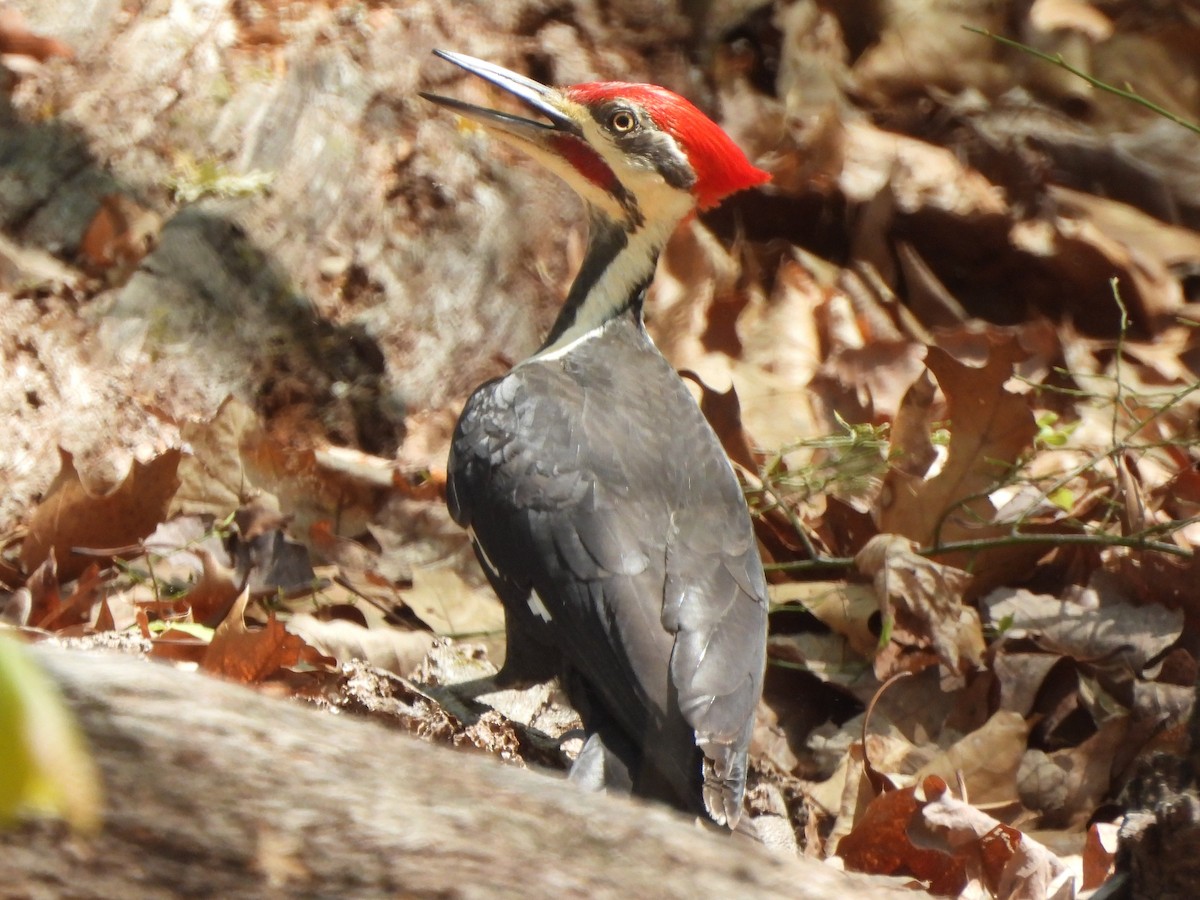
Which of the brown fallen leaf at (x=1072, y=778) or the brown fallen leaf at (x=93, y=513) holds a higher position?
the brown fallen leaf at (x=93, y=513)

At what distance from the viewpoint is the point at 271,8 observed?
5.05m

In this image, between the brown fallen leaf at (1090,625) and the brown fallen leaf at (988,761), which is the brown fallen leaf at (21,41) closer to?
the brown fallen leaf at (1090,625)

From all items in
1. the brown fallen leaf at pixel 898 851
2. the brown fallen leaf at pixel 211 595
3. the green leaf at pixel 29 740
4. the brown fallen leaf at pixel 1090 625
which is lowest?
the brown fallen leaf at pixel 898 851

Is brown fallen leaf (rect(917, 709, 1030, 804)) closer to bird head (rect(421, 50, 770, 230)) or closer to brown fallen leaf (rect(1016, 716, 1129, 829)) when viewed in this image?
brown fallen leaf (rect(1016, 716, 1129, 829))

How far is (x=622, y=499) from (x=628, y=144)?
1.20m

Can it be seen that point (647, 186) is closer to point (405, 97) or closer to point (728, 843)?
point (405, 97)

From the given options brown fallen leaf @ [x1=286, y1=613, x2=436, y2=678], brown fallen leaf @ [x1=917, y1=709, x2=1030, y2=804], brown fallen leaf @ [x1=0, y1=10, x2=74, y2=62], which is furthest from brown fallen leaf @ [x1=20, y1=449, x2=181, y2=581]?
brown fallen leaf @ [x1=917, y1=709, x2=1030, y2=804]

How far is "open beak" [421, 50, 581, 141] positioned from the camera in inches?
155

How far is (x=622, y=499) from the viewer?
Answer: 3.28 m

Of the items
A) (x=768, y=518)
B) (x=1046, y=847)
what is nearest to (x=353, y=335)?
(x=768, y=518)

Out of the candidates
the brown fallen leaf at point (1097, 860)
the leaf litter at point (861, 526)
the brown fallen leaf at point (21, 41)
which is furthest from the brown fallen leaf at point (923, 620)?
the brown fallen leaf at point (21, 41)

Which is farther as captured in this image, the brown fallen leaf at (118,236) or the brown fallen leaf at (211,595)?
the brown fallen leaf at (118,236)

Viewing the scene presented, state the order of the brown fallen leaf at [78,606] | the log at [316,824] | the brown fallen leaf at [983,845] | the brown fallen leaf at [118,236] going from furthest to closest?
the brown fallen leaf at [118,236], the brown fallen leaf at [78,606], the brown fallen leaf at [983,845], the log at [316,824]

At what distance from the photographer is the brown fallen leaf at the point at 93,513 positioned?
12.4 feet
